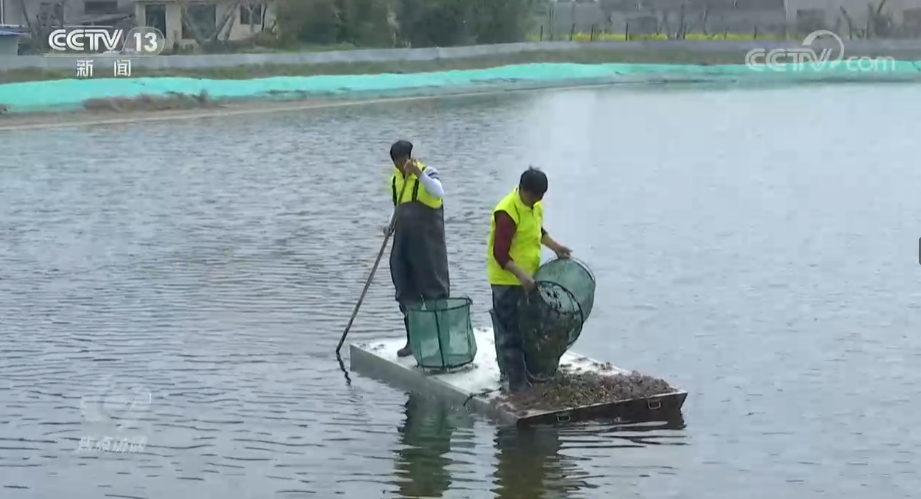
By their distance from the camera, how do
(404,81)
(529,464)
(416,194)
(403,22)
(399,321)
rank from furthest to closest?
(403,22)
(404,81)
(399,321)
(416,194)
(529,464)

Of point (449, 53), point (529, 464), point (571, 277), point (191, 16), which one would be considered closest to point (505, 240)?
point (571, 277)

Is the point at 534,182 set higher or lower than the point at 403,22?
lower

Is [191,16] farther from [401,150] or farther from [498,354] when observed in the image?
[498,354]

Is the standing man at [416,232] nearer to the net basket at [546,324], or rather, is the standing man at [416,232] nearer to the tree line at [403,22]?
the net basket at [546,324]

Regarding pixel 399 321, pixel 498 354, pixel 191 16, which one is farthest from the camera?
pixel 191 16

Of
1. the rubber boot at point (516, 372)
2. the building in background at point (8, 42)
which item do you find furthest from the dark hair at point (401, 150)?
the building in background at point (8, 42)

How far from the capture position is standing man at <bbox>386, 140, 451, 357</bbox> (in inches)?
341

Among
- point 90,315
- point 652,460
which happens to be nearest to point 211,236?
point 90,315

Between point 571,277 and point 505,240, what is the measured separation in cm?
62

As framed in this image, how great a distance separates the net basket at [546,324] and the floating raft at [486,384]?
0.32 m

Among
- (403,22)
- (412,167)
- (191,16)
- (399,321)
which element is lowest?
(399,321)

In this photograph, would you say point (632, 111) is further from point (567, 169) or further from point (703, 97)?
point (567, 169)

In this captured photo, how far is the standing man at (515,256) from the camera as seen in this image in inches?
306

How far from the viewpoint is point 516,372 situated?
8.16m
